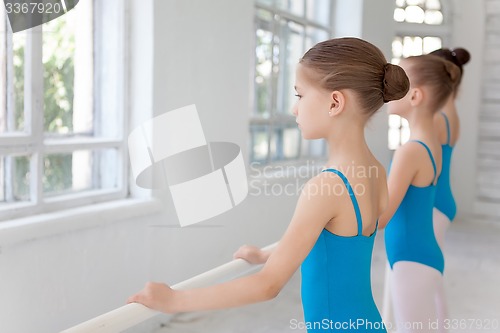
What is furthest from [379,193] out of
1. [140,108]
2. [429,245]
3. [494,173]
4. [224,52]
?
[494,173]

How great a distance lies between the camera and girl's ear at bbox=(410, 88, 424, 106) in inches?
83.9

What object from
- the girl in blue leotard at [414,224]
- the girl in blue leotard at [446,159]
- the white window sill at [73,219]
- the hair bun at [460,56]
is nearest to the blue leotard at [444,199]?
the girl in blue leotard at [446,159]

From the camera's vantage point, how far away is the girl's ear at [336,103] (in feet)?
4.19

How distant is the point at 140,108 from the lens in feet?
9.16

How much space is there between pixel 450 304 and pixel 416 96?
A: 197 centimetres

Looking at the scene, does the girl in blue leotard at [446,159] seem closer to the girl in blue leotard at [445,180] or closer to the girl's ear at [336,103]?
the girl in blue leotard at [445,180]

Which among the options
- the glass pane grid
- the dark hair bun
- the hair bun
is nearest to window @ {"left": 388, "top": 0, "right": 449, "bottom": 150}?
the hair bun

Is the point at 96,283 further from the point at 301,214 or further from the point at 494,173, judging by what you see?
the point at 494,173

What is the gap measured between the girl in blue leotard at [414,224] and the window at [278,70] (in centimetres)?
215

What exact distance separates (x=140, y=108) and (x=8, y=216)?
827 millimetres

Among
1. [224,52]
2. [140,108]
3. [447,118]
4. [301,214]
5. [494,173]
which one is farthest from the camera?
[494,173]

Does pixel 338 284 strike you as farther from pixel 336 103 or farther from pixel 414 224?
pixel 414 224

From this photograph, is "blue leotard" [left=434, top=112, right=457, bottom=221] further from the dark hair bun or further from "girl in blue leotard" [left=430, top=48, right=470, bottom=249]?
the dark hair bun

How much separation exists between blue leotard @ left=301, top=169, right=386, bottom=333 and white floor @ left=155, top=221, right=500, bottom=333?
183cm
